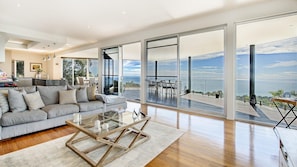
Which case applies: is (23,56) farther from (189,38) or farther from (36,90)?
(189,38)

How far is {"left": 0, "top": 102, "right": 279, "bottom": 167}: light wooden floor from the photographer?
202 cm

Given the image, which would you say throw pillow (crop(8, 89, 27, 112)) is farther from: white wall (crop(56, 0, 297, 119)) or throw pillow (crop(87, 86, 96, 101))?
→ white wall (crop(56, 0, 297, 119))

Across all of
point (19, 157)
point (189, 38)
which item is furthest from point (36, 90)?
point (189, 38)

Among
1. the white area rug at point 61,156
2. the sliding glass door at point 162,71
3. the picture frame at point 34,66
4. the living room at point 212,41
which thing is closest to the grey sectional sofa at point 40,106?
the white area rug at point 61,156

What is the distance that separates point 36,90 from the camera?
3490 millimetres

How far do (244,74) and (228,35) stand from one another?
3.96 feet

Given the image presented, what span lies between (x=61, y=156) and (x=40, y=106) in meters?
1.67

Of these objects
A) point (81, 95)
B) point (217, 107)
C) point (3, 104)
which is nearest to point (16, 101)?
point (3, 104)

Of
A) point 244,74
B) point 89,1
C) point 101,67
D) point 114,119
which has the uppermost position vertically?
point 89,1

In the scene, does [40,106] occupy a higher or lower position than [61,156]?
higher

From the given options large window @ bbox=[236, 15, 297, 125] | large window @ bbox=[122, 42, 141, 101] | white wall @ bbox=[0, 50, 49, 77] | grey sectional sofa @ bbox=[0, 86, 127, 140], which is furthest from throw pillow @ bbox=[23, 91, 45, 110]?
white wall @ bbox=[0, 50, 49, 77]

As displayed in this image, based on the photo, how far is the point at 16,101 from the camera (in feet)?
9.55

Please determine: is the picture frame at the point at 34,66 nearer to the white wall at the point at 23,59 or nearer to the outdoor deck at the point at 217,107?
the white wall at the point at 23,59

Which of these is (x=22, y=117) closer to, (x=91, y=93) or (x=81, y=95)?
(x=81, y=95)
